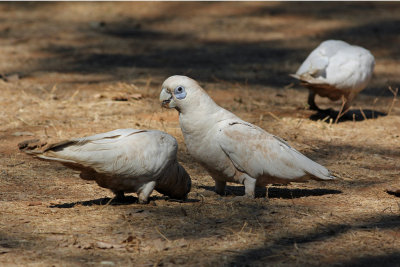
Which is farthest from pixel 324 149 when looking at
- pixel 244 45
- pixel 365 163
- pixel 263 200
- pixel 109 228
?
pixel 244 45

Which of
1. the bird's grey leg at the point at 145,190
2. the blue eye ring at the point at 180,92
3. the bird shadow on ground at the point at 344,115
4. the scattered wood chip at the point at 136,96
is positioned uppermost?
the blue eye ring at the point at 180,92

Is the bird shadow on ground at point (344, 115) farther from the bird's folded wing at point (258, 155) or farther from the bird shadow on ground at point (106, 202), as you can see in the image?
the bird shadow on ground at point (106, 202)

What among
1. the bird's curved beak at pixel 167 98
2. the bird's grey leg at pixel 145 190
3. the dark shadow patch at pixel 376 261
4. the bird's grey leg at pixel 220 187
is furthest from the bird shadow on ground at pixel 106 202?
the dark shadow patch at pixel 376 261

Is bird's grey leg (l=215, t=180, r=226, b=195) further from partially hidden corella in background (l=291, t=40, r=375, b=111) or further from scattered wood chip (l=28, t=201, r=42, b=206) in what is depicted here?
partially hidden corella in background (l=291, t=40, r=375, b=111)

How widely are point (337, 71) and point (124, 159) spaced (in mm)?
3177

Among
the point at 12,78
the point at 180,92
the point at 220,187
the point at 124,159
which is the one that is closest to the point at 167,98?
the point at 180,92

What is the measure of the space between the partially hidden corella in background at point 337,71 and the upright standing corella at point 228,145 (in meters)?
2.06

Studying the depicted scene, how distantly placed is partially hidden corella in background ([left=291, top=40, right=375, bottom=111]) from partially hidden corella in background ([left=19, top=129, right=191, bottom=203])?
2570 mm

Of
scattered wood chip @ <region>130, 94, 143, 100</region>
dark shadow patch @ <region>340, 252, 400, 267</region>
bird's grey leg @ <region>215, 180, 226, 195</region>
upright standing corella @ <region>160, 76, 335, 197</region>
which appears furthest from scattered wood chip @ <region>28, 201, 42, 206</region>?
scattered wood chip @ <region>130, 94, 143, 100</region>

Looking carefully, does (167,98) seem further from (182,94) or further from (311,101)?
(311,101)

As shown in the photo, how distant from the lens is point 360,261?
2.90 meters

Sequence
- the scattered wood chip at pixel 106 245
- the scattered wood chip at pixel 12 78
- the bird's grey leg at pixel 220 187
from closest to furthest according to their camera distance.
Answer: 1. the scattered wood chip at pixel 106 245
2. the bird's grey leg at pixel 220 187
3. the scattered wood chip at pixel 12 78

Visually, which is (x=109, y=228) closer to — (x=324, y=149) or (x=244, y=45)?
(x=324, y=149)

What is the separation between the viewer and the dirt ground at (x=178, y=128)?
3047 millimetres
